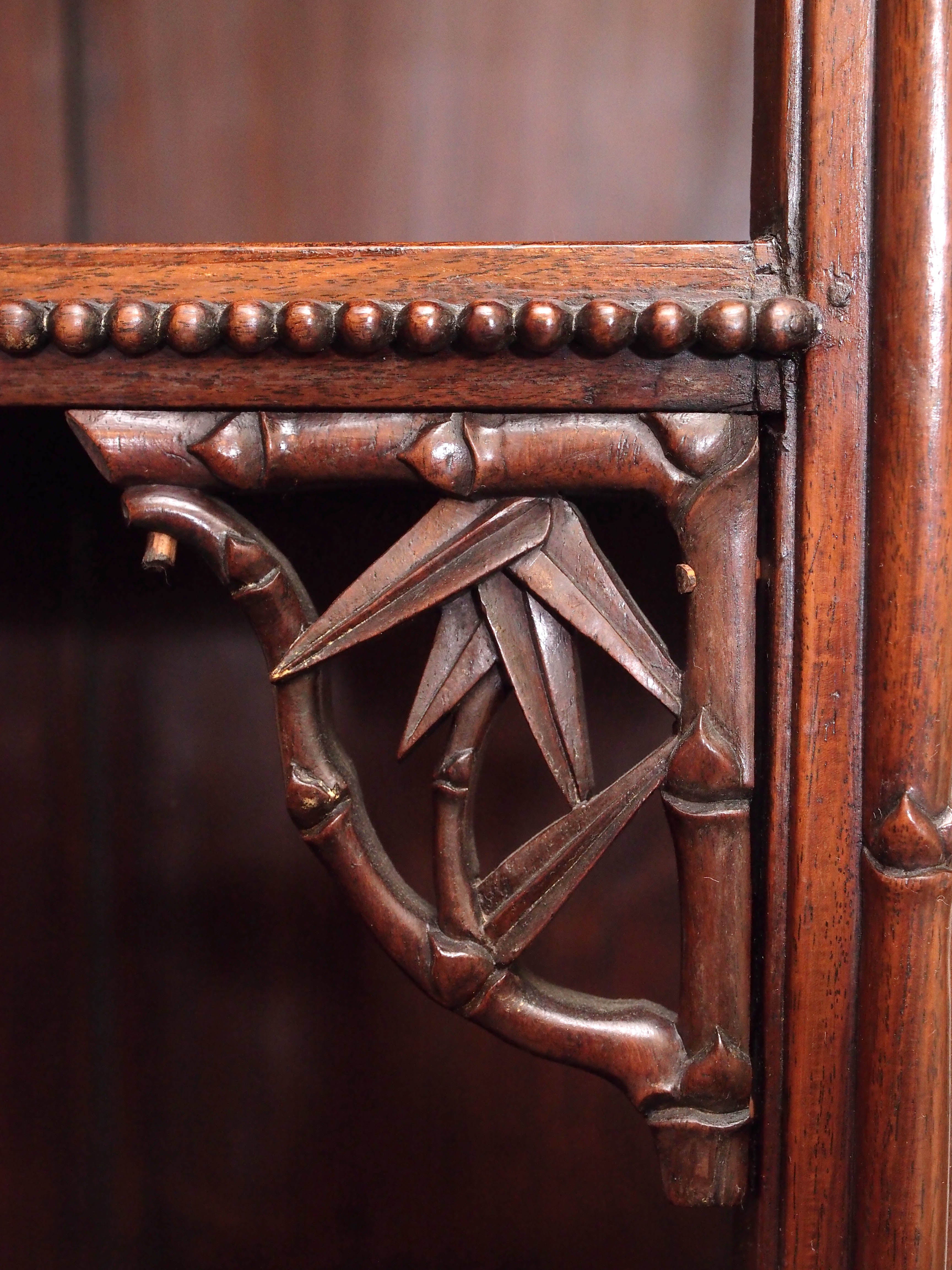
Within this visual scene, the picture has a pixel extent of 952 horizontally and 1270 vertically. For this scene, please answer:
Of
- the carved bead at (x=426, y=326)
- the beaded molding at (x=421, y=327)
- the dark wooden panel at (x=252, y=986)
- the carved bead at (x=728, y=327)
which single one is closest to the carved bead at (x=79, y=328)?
the beaded molding at (x=421, y=327)

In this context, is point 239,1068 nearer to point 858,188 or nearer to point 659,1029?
point 659,1029

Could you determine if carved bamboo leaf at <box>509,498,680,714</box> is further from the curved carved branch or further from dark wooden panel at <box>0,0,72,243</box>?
dark wooden panel at <box>0,0,72,243</box>

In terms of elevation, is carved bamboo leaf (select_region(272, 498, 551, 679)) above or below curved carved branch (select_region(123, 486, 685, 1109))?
above

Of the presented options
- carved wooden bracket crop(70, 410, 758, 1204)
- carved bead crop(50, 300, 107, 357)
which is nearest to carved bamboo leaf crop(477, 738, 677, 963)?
carved wooden bracket crop(70, 410, 758, 1204)

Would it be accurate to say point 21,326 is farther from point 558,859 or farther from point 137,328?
point 558,859

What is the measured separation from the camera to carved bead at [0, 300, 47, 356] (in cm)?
40

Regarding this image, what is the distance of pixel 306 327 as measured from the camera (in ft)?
1.27

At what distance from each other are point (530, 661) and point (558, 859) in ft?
0.25

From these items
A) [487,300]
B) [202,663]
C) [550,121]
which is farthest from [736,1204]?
[550,121]

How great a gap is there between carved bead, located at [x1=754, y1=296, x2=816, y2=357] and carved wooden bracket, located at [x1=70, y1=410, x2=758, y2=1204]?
0.11ft

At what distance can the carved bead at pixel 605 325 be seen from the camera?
38 centimetres

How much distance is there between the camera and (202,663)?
75cm

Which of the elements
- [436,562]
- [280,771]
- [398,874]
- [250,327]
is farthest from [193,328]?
[280,771]

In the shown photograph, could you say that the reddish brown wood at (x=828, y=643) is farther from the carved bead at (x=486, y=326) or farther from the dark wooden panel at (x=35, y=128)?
the dark wooden panel at (x=35, y=128)
